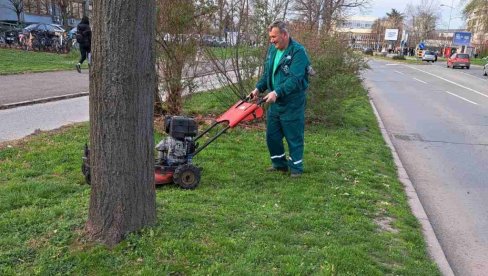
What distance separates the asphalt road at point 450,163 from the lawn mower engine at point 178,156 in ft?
8.86

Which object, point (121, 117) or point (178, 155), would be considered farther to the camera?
point (178, 155)

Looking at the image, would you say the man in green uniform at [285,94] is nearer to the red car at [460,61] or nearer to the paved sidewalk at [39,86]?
the paved sidewalk at [39,86]

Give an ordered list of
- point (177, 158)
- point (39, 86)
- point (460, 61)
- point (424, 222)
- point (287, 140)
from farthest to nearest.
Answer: point (460, 61) → point (39, 86) → point (287, 140) → point (177, 158) → point (424, 222)

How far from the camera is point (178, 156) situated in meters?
5.36

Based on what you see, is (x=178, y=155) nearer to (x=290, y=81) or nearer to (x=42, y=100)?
(x=290, y=81)

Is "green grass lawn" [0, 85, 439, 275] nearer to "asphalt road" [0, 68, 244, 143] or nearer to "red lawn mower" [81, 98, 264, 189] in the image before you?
"red lawn mower" [81, 98, 264, 189]

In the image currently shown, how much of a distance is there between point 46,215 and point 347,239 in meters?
2.66

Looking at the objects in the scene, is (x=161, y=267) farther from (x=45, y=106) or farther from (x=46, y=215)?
(x=45, y=106)

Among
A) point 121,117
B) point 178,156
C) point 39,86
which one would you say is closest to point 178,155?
point 178,156

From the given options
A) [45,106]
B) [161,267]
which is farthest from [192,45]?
[161,267]

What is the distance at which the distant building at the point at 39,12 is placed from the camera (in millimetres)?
50000

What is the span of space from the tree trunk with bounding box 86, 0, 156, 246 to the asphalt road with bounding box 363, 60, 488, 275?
2882 mm

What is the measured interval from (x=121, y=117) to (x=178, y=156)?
186 centimetres

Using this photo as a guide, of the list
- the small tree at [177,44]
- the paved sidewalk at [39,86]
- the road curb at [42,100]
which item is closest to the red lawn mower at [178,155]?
the small tree at [177,44]
